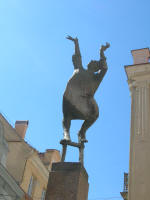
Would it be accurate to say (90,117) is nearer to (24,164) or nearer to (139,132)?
(139,132)

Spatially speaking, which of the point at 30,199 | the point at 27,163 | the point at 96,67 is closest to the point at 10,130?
the point at 27,163

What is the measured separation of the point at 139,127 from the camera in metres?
13.6

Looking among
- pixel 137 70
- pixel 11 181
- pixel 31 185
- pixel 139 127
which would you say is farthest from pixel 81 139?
pixel 31 185

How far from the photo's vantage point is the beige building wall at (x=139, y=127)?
12.1 metres

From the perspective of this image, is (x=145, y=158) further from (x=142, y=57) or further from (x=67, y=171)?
(x=67, y=171)

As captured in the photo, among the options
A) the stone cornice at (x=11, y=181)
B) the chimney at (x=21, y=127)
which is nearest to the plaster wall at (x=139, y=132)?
the stone cornice at (x=11, y=181)

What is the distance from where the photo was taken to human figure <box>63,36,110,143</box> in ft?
20.3

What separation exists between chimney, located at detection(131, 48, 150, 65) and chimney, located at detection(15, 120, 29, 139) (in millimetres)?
9667

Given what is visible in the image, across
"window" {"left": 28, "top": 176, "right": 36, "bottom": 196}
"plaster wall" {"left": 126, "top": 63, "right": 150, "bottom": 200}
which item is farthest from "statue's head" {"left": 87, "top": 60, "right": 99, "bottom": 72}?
"window" {"left": 28, "top": 176, "right": 36, "bottom": 196}

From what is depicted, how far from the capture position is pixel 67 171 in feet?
17.9

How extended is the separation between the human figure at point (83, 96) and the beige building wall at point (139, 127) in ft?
21.4

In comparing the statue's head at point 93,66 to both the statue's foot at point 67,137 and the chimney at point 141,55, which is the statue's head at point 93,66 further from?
the chimney at point 141,55

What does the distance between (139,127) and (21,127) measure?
11.0 m

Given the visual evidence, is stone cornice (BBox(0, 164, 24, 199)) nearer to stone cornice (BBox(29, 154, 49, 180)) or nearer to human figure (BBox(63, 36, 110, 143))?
stone cornice (BBox(29, 154, 49, 180))
